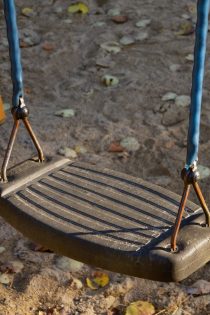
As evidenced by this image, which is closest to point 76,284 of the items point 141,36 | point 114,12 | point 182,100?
point 182,100

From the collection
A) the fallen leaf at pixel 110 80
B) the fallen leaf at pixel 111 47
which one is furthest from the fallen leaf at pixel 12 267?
the fallen leaf at pixel 111 47

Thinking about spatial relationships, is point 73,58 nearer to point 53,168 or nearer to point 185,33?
point 185,33

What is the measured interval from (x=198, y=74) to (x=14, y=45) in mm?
456

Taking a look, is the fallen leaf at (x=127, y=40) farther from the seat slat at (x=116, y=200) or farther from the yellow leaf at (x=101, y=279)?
the seat slat at (x=116, y=200)

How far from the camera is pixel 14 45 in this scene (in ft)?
5.44

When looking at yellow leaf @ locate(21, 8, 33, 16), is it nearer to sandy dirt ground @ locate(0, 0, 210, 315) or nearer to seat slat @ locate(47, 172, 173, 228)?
sandy dirt ground @ locate(0, 0, 210, 315)

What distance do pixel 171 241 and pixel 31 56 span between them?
224 cm

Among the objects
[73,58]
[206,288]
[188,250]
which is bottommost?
[206,288]

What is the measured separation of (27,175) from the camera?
175 centimetres

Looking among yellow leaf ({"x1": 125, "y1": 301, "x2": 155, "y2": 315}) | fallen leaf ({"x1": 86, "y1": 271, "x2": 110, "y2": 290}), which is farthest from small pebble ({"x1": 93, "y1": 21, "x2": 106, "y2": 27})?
yellow leaf ({"x1": 125, "y1": 301, "x2": 155, "y2": 315})

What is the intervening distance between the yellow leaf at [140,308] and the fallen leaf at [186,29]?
6.25 feet

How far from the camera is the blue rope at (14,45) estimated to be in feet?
5.31

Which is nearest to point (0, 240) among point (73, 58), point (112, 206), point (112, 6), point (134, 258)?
point (112, 206)

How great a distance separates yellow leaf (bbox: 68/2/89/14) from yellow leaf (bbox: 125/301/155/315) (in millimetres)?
2239
